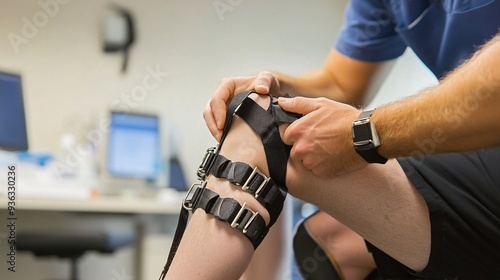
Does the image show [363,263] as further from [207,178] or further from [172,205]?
[172,205]

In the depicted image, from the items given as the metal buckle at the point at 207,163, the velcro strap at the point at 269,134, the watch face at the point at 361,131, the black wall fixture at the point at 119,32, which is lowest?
the black wall fixture at the point at 119,32

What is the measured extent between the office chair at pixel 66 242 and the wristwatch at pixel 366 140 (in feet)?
6.30

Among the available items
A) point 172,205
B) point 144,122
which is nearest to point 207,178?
point 172,205

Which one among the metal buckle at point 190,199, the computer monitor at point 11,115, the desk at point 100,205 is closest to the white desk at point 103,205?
the desk at point 100,205

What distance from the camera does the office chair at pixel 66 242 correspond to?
2.27m

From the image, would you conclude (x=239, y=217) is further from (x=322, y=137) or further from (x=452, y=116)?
(x=452, y=116)

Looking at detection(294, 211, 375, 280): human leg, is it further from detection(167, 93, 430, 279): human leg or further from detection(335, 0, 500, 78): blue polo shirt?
detection(335, 0, 500, 78): blue polo shirt

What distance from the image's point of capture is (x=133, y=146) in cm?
277

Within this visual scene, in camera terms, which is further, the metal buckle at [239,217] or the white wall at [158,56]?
the white wall at [158,56]

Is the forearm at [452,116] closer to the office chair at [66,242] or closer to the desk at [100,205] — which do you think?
the desk at [100,205]

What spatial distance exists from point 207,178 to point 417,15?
0.66 meters

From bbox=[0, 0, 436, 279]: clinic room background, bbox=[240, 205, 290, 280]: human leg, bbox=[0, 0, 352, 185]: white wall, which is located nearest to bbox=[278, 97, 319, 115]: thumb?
bbox=[240, 205, 290, 280]: human leg

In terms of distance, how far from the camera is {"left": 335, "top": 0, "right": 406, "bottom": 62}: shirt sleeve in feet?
4.18

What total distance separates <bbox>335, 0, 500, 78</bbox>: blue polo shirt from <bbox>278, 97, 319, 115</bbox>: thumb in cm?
43
